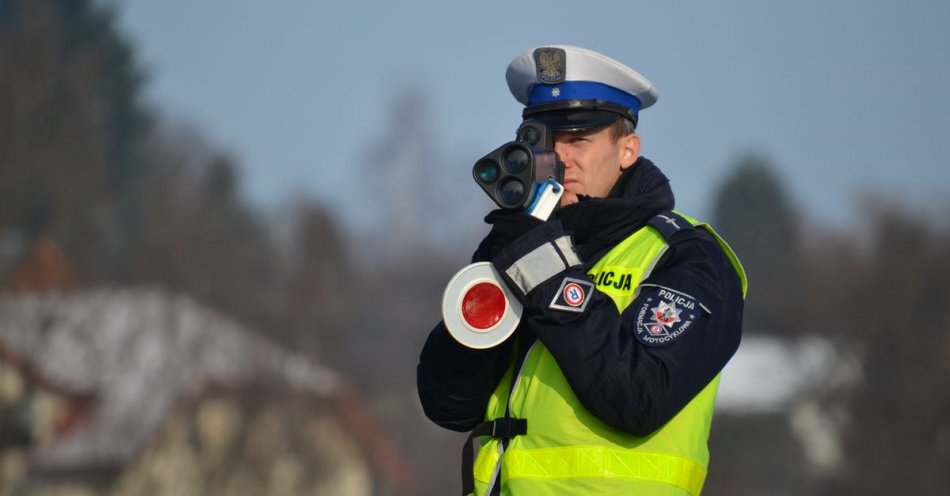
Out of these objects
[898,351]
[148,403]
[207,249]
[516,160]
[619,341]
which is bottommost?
[898,351]

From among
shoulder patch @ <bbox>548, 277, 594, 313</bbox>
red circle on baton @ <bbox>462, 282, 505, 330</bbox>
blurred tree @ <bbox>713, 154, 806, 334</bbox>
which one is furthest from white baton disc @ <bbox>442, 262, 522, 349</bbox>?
blurred tree @ <bbox>713, 154, 806, 334</bbox>

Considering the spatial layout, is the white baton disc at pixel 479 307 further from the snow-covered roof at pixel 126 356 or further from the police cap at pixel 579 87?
the snow-covered roof at pixel 126 356

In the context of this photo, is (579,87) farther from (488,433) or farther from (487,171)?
(488,433)

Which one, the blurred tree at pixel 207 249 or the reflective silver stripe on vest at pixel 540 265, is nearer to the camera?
the reflective silver stripe on vest at pixel 540 265

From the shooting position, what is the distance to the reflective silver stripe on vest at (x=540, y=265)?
349 centimetres

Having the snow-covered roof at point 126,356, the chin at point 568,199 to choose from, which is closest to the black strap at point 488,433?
the chin at point 568,199

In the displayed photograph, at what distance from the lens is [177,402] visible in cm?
2200

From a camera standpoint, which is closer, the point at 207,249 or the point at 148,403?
the point at 148,403

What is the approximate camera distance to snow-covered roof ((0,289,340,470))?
17.5 m

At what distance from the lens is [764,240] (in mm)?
54750

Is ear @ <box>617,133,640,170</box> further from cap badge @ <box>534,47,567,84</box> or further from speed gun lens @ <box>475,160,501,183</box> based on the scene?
speed gun lens @ <box>475,160,501,183</box>

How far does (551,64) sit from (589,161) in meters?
0.29

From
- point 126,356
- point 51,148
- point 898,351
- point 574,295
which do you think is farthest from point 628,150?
point 898,351

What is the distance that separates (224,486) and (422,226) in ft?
155
